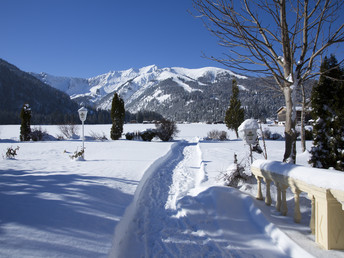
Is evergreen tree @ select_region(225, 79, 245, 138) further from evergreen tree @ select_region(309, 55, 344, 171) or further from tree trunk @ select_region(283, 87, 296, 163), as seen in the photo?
tree trunk @ select_region(283, 87, 296, 163)

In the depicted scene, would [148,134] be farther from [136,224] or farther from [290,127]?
[136,224]

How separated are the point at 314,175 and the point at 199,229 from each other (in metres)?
1.89

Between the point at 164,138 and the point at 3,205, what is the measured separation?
65.5ft

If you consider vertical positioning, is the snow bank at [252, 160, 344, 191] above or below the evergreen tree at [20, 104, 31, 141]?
below

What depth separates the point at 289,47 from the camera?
4.34 m

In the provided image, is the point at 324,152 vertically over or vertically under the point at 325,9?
under

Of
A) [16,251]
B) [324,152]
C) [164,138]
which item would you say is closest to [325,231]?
[16,251]

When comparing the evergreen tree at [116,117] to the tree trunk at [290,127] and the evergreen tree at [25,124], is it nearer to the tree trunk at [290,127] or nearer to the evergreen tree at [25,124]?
the evergreen tree at [25,124]

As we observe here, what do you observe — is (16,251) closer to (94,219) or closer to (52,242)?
(52,242)

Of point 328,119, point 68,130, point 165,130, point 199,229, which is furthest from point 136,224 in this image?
point 68,130

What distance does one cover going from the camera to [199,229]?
3.38m

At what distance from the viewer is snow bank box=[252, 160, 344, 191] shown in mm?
2007

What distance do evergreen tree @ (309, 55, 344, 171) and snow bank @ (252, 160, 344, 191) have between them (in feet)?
11.8

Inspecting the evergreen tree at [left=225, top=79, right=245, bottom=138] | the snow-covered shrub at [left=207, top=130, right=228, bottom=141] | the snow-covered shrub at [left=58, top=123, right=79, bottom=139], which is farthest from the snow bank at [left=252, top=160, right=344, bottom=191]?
the snow-covered shrub at [left=58, top=123, right=79, bottom=139]
